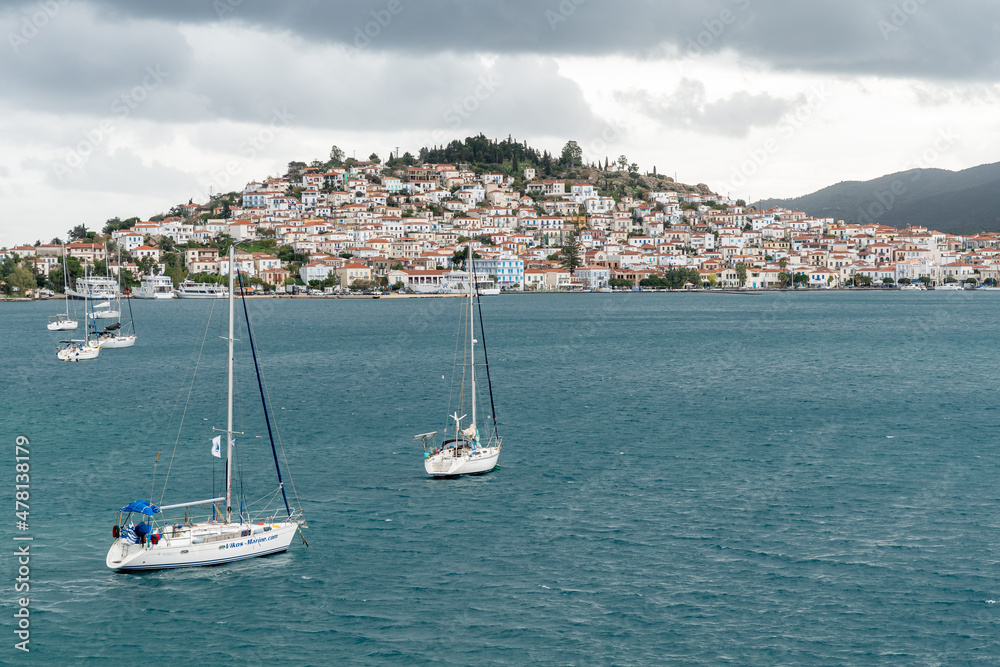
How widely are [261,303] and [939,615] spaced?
110218 mm

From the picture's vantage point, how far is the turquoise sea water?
13.4 m

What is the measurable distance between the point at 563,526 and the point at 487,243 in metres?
143

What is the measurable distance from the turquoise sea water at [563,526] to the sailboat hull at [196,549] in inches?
8.4

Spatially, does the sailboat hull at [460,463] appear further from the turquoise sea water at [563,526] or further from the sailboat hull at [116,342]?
the sailboat hull at [116,342]

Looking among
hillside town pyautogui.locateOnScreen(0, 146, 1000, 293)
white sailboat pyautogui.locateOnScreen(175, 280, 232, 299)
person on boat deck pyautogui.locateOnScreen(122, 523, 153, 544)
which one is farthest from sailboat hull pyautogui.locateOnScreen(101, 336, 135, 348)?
white sailboat pyautogui.locateOnScreen(175, 280, 232, 299)

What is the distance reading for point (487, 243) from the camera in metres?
160

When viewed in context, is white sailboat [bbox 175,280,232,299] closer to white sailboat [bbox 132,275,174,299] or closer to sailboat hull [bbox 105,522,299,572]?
white sailboat [bbox 132,275,174,299]

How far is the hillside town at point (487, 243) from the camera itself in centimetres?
14200

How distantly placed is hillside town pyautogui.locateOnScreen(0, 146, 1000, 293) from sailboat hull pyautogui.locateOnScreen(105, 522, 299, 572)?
118 metres

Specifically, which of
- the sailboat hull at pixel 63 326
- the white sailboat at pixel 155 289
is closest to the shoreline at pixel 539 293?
the white sailboat at pixel 155 289

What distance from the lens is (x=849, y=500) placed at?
19.8 m

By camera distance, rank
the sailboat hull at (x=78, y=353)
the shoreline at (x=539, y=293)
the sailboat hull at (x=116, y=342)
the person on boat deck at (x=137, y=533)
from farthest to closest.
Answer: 1. the shoreline at (x=539, y=293)
2. the sailboat hull at (x=116, y=342)
3. the sailboat hull at (x=78, y=353)
4. the person on boat deck at (x=137, y=533)

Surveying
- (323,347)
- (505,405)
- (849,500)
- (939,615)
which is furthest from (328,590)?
(323,347)

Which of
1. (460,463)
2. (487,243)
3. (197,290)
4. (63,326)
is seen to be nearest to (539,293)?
(487,243)
